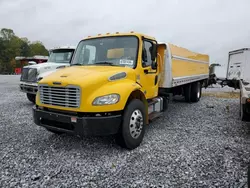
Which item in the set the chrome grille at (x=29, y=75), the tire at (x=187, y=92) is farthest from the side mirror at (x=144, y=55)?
the chrome grille at (x=29, y=75)

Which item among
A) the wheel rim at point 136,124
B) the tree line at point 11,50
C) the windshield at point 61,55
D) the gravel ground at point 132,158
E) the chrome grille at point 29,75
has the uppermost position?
the tree line at point 11,50

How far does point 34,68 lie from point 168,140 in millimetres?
6248

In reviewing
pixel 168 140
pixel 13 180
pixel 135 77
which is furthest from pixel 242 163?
pixel 13 180

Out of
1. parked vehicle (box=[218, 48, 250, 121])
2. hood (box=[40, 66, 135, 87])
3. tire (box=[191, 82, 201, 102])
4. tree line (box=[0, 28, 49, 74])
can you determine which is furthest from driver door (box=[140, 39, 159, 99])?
tree line (box=[0, 28, 49, 74])

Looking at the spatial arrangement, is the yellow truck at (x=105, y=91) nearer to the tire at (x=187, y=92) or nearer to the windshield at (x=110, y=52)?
the windshield at (x=110, y=52)

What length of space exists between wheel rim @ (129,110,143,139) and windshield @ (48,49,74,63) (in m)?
6.34

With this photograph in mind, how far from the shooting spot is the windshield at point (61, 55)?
9.79 meters

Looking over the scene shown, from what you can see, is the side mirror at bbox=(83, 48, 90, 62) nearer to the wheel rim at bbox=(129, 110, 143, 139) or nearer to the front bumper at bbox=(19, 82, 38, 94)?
the wheel rim at bbox=(129, 110, 143, 139)

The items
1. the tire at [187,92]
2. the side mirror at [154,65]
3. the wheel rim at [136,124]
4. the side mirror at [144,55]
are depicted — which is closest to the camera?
the wheel rim at [136,124]

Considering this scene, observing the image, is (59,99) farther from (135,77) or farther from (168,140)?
(168,140)

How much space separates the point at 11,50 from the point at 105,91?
8465 cm

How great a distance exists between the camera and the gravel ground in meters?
3.26

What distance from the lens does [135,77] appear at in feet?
15.3

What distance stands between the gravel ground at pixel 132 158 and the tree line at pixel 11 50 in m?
75.2
